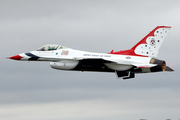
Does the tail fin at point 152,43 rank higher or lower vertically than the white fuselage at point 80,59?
higher

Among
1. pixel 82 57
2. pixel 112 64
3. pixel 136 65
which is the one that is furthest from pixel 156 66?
pixel 82 57

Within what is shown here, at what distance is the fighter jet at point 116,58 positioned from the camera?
37.0 metres

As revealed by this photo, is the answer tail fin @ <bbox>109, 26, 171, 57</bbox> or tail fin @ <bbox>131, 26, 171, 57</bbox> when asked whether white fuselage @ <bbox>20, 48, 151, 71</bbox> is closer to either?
tail fin @ <bbox>109, 26, 171, 57</bbox>

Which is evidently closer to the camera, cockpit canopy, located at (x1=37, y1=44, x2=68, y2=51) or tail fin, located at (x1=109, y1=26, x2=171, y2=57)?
tail fin, located at (x1=109, y1=26, x2=171, y2=57)

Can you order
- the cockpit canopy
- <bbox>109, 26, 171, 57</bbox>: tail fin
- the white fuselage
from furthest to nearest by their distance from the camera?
the cockpit canopy
<bbox>109, 26, 171, 57</bbox>: tail fin
the white fuselage

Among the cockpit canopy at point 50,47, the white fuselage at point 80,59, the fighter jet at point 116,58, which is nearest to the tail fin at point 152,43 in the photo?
the fighter jet at point 116,58

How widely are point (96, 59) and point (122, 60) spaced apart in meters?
2.59

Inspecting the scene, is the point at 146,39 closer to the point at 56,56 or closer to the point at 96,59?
the point at 96,59

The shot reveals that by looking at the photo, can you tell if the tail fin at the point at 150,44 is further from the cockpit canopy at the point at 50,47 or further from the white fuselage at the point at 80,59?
the cockpit canopy at the point at 50,47

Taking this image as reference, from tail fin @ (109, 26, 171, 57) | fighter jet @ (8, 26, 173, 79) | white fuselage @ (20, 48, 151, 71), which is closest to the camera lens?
fighter jet @ (8, 26, 173, 79)

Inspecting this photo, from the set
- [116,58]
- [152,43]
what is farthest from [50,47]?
[152,43]

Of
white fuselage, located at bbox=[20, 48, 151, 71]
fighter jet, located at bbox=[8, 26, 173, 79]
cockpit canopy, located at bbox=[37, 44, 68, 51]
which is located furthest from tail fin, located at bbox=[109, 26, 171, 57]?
cockpit canopy, located at bbox=[37, 44, 68, 51]

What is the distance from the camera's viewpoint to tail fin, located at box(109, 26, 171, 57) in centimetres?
3816

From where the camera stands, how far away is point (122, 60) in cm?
3734
